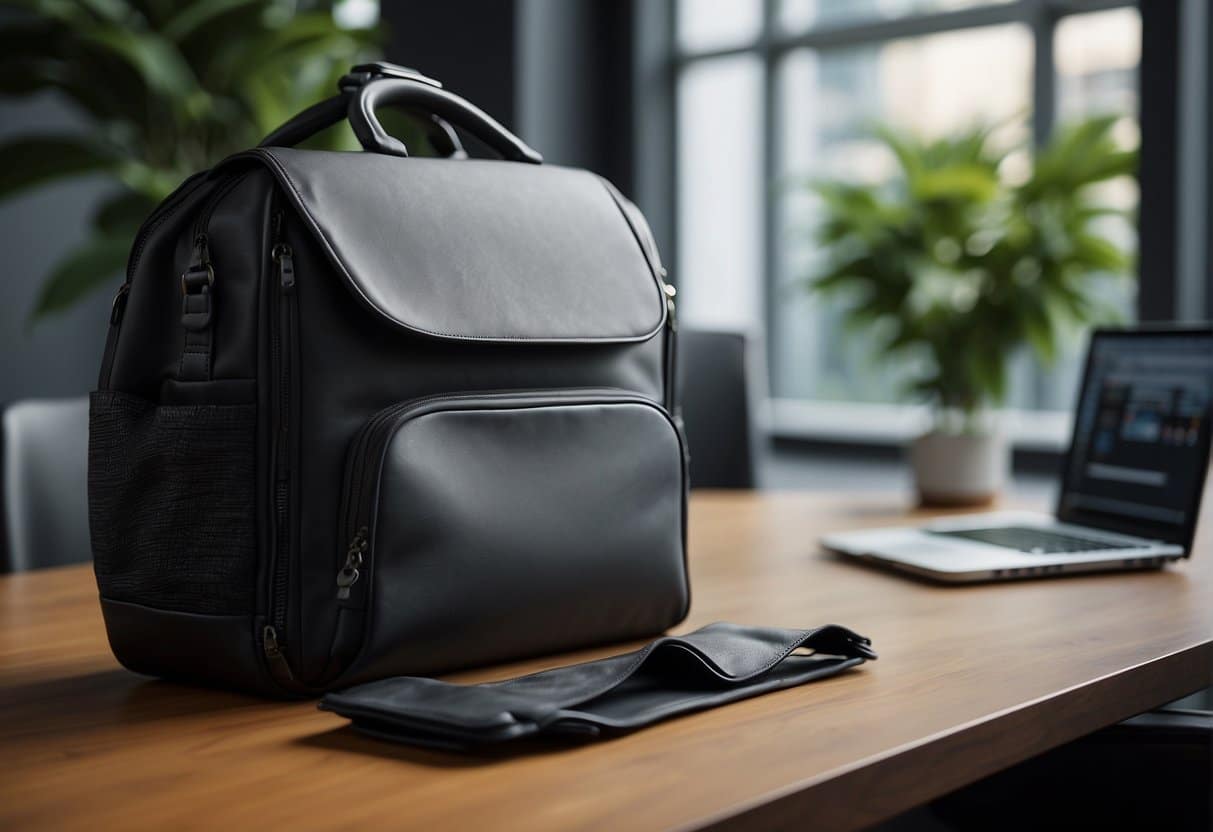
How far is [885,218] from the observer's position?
5.98ft

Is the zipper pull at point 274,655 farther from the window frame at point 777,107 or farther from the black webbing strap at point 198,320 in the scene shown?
the window frame at point 777,107

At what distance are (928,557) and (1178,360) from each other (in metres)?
0.35

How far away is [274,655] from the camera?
717mm

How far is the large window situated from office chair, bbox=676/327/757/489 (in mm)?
882

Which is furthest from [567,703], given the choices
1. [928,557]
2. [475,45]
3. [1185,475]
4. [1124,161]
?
[475,45]

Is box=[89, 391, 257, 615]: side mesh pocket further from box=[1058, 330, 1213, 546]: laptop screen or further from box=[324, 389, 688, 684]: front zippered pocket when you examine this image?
box=[1058, 330, 1213, 546]: laptop screen

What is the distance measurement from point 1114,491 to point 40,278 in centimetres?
334

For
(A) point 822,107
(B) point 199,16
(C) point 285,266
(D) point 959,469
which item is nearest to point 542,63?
(A) point 822,107

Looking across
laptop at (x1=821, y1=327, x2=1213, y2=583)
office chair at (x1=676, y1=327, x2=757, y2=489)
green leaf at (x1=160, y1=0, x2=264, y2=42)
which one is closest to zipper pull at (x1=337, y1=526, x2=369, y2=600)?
laptop at (x1=821, y1=327, x2=1213, y2=583)

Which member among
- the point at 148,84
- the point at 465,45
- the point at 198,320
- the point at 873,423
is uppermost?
the point at 465,45

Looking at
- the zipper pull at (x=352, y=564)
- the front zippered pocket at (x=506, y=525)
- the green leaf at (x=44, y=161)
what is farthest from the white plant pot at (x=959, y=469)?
the green leaf at (x=44, y=161)

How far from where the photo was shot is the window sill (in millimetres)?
2770

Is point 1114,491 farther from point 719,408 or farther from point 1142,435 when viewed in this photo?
point 719,408

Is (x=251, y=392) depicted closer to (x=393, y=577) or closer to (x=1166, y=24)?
(x=393, y=577)
